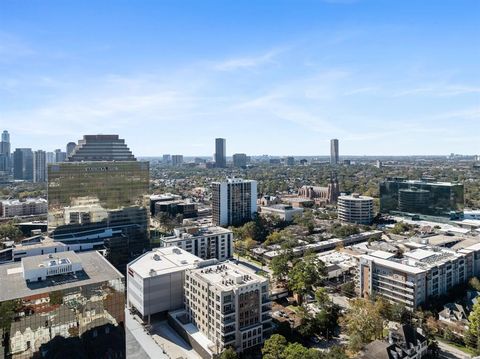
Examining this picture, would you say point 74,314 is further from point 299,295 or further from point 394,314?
point 394,314

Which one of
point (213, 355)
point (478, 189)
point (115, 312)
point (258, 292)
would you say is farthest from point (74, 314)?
point (478, 189)

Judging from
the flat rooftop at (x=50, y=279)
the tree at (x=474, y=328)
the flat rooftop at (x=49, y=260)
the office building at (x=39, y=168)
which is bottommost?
the tree at (x=474, y=328)

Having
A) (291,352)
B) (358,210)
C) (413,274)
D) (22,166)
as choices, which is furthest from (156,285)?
(22,166)

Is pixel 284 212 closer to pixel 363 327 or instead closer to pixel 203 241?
pixel 203 241

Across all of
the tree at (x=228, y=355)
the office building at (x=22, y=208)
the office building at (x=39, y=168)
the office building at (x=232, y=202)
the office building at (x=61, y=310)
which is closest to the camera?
the office building at (x=61, y=310)

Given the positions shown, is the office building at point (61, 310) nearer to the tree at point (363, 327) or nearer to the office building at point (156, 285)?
the office building at point (156, 285)

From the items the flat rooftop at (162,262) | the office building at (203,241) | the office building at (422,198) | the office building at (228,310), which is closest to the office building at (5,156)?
the office building at (203,241)

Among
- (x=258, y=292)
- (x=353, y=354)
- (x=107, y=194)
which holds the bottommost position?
(x=353, y=354)
